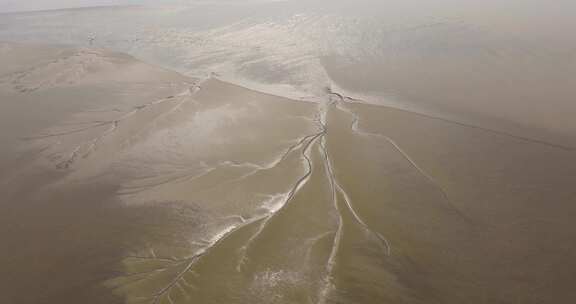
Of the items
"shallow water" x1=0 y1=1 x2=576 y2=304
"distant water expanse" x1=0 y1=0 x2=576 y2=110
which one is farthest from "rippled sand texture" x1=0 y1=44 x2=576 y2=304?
"distant water expanse" x1=0 y1=0 x2=576 y2=110

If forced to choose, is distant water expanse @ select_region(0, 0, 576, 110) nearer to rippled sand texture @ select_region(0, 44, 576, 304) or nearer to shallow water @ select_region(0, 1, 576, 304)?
shallow water @ select_region(0, 1, 576, 304)

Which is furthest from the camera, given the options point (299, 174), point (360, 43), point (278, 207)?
point (360, 43)

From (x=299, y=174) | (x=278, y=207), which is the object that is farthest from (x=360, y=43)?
(x=278, y=207)

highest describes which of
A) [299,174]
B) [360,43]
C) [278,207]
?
[360,43]

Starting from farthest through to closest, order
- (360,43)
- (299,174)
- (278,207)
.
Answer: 1. (360,43)
2. (299,174)
3. (278,207)

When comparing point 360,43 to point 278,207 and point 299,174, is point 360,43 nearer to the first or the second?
point 299,174

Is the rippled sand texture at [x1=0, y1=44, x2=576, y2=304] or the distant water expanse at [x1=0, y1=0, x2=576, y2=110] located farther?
the distant water expanse at [x1=0, y1=0, x2=576, y2=110]

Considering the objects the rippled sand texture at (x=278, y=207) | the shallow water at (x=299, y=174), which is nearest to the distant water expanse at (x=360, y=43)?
the shallow water at (x=299, y=174)

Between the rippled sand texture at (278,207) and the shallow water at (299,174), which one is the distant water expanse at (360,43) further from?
the rippled sand texture at (278,207)

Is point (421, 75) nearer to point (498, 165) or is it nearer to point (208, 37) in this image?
point (498, 165)
